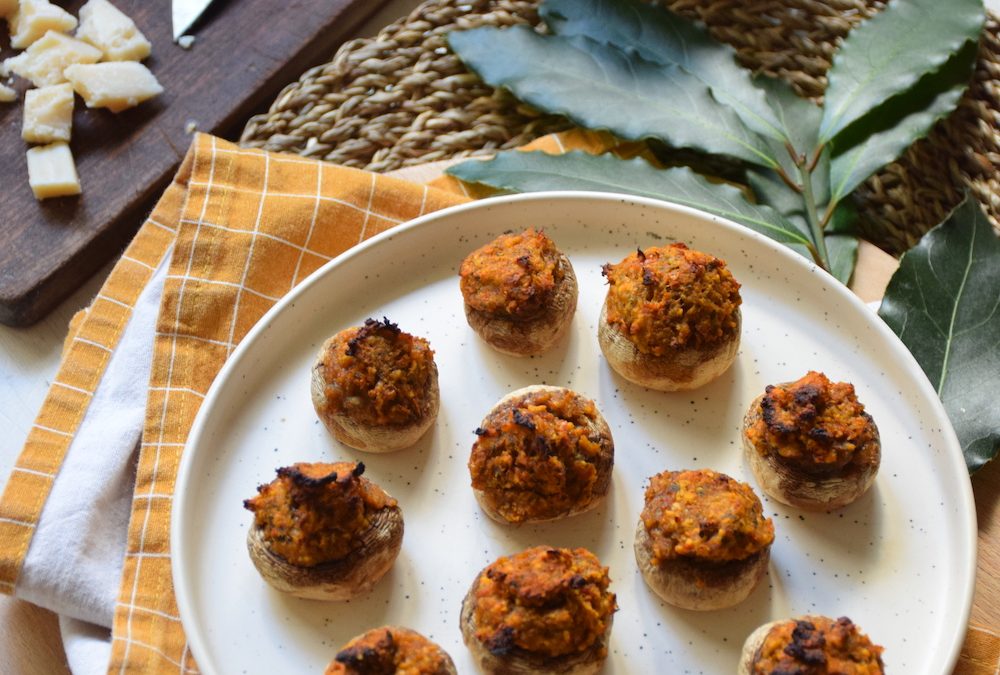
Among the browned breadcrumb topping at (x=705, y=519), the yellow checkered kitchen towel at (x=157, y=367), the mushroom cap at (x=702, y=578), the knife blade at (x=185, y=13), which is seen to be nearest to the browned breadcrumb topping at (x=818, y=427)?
the browned breadcrumb topping at (x=705, y=519)

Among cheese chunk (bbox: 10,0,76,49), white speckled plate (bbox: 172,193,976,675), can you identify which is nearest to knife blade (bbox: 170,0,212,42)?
cheese chunk (bbox: 10,0,76,49)

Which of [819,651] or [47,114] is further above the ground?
[47,114]

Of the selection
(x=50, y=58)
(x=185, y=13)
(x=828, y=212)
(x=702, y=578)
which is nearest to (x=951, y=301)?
(x=828, y=212)

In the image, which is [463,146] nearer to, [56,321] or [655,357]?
[655,357]

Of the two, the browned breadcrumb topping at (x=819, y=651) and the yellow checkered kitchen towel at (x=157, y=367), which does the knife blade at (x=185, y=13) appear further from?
the browned breadcrumb topping at (x=819, y=651)

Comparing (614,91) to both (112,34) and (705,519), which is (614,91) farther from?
(112,34)
